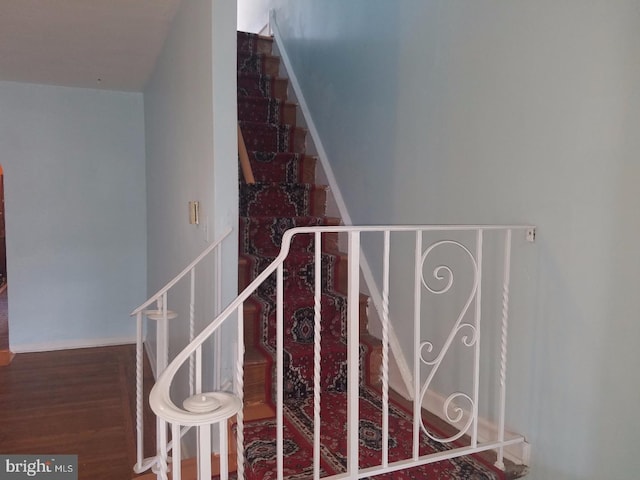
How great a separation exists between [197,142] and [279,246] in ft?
2.76

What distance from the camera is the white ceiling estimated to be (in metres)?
2.51

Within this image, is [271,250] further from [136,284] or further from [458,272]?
[136,284]

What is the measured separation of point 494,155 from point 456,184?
9.1 inches

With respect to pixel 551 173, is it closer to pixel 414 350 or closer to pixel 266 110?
pixel 414 350

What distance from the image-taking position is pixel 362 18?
2748mm

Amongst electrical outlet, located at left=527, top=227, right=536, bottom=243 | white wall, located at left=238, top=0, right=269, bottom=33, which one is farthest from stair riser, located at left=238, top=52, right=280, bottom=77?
electrical outlet, located at left=527, top=227, right=536, bottom=243

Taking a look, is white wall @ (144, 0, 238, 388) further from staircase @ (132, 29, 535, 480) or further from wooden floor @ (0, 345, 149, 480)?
wooden floor @ (0, 345, 149, 480)

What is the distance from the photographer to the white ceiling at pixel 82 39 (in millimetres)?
2506

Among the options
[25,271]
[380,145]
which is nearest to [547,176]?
[380,145]

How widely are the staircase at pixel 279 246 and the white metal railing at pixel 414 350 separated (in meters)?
0.46

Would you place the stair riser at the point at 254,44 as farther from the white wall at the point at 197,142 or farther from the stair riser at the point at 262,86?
the white wall at the point at 197,142


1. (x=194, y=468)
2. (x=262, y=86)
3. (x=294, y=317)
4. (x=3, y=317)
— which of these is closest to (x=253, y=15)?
(x=262, y=86)

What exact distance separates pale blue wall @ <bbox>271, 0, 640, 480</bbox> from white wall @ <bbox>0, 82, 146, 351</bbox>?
3136 mm

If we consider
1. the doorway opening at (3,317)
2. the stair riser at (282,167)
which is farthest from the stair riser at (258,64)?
the doorway opening at (3,317)
